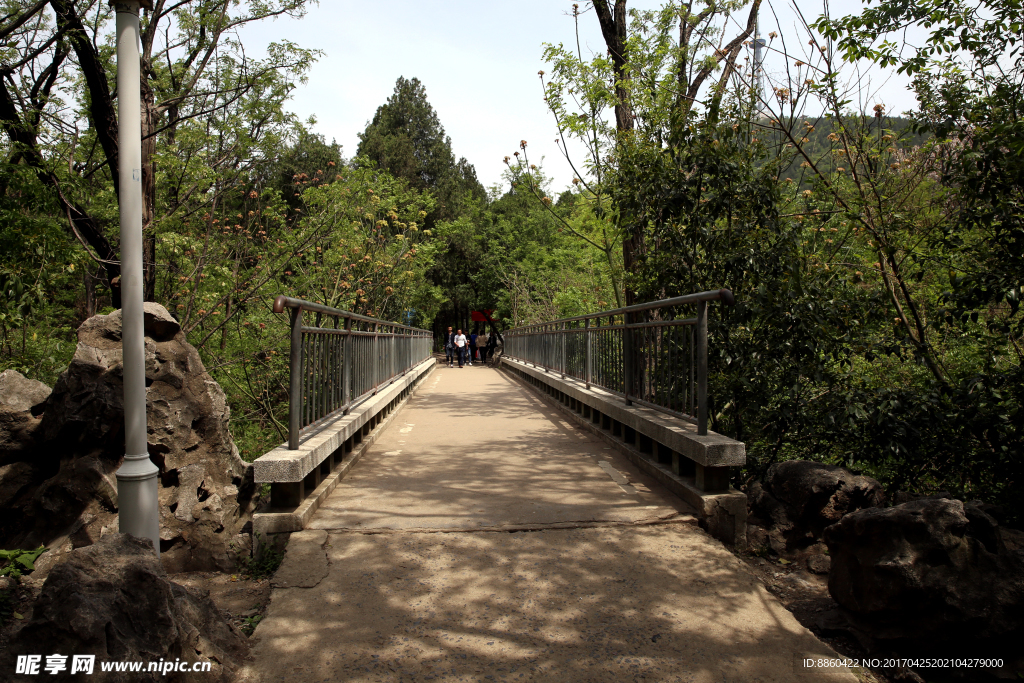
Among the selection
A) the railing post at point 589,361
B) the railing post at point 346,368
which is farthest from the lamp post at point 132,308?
the railing post at point 589,361

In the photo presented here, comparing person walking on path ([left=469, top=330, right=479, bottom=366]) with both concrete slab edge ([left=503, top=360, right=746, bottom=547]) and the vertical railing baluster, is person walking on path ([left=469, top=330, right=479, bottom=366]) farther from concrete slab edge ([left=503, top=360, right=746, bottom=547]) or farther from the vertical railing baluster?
concrete slab edge ([left=503, top=360, right=746, bottom=547])

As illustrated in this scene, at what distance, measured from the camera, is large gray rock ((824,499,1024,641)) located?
307 centimetres

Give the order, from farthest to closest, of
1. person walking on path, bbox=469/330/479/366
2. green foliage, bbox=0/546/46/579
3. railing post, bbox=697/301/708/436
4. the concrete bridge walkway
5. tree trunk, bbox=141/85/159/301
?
person walking on path, bbox=469/330/479/366 < tree trunk, bbox=141/85/159/301 < railing post, bbox=697/301/708/436 < green foliage, bbox=0/546/46/579 < the concrete bridge walkway

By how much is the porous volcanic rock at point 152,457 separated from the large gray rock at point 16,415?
0.32 ft

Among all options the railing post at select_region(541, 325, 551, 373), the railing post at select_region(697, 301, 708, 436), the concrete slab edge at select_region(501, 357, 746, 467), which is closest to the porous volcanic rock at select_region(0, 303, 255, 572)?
the concrete slab edge at select_region(501, 357, 746, 467)

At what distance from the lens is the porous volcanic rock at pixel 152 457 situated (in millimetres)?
4562

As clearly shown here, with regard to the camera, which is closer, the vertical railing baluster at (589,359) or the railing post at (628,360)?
the railing post at (628,360)

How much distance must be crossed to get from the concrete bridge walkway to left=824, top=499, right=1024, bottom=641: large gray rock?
349mm

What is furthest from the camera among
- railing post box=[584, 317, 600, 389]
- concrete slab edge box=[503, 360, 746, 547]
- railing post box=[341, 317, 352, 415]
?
railing post box=[584, 317, 600, 389]

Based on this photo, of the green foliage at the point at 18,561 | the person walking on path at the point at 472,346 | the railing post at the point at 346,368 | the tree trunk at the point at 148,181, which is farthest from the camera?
the person walking on path at the point at 472,346

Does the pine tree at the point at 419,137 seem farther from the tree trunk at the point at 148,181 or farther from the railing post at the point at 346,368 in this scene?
the railing post at the point at 346,368

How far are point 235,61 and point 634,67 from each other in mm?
6399

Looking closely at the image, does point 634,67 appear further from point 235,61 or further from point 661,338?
point 661,338

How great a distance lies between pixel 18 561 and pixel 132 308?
1903mm
